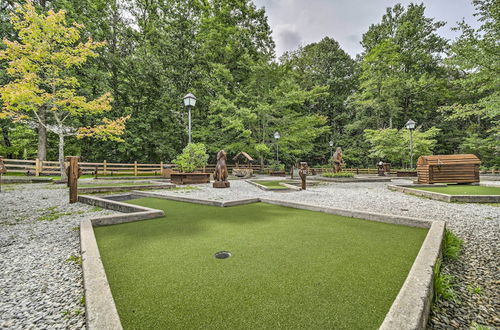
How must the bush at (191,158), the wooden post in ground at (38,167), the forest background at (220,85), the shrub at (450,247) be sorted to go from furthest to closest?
the forest background at (220,85) < the wooden post in ground at (38,167) < the bush at (191,158) < the shrub at (450,247)

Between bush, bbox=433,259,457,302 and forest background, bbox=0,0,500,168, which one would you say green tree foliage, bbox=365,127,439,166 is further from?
bush, bbox=433,259,457,302

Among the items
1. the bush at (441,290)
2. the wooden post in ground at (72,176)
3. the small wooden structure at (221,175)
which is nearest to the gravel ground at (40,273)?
the wooden post in ground at (72,176)

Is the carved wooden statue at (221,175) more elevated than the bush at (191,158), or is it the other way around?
the bush at (191,158)

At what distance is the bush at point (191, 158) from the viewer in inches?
439

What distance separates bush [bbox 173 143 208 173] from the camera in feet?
36.6

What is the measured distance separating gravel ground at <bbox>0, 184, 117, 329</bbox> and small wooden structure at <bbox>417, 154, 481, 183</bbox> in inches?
466

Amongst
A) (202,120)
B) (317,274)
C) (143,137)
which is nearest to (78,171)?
(317,274)

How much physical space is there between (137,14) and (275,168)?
21.1 metres

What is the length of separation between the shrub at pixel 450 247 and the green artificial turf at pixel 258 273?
0.29 m

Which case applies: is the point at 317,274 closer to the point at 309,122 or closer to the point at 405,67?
the point at 309,122

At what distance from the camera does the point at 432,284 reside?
1.66 meters

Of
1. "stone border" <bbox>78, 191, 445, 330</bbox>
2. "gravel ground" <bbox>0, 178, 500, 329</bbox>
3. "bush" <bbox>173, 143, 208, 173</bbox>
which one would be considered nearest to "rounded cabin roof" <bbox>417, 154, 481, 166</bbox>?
"gravel ground" <bbox>0, 178, 500, 329</bbox>

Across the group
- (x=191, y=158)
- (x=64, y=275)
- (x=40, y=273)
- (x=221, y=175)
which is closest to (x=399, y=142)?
(x=221, y=175)

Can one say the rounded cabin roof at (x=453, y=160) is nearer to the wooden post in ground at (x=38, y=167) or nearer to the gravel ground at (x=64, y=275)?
the gravel ground at (x=64, y=275)
